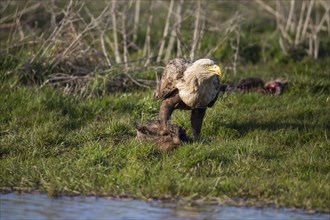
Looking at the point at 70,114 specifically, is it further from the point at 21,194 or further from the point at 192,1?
the point at 192,1

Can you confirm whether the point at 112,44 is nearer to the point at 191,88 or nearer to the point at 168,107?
the point at 168,107

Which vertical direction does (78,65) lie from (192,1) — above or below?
below

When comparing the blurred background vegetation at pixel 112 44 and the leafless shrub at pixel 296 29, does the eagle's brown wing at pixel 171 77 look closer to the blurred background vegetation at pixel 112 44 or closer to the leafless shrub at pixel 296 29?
the blurred background vegetation at pixel 112 44

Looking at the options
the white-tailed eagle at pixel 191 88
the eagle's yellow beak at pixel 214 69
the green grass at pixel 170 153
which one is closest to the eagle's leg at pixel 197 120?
the white-tailed eagle at pixel 191 88

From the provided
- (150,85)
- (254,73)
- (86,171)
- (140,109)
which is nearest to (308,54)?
(254,73)

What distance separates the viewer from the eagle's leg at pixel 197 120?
9398 mm

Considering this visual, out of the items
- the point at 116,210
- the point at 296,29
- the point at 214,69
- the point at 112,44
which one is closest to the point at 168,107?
the point at 214,69

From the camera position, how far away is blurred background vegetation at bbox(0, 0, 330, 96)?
11.6m

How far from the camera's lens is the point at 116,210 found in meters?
6.99

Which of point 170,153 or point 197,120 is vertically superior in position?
point 197,120

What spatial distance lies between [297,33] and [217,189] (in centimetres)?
841

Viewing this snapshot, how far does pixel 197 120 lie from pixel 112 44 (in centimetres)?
466

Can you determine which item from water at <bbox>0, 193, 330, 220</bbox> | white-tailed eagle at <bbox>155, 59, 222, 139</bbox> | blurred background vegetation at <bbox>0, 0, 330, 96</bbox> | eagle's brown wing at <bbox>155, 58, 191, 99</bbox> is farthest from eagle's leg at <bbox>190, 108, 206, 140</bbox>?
blurred background vegetation at <bbox>0, 0, 330, 96</bbox>

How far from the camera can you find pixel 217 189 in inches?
301
